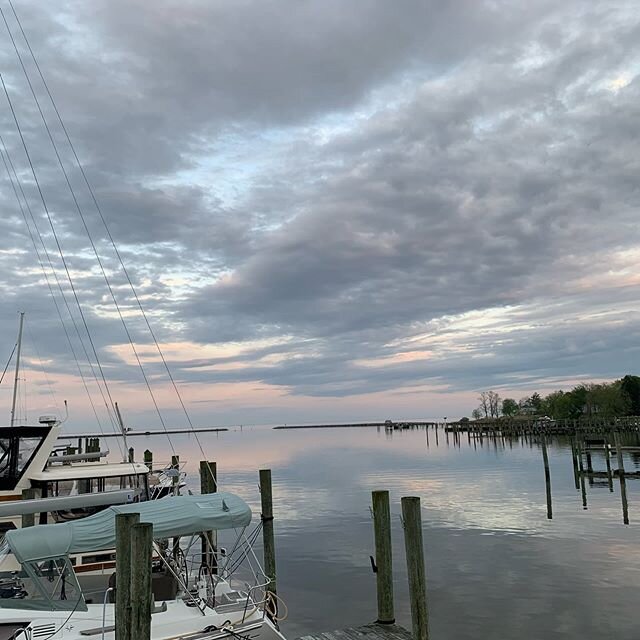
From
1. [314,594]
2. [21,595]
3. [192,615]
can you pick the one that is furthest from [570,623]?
[21,595]

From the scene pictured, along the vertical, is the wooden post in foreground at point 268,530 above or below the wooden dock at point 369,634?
above

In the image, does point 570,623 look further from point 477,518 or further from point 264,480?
point 477,518

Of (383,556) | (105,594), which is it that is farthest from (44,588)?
(383,556)

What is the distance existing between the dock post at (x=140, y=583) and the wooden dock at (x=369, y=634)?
13.9 feet

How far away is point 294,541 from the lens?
89.7 feet

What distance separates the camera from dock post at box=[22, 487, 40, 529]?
59.4 feet

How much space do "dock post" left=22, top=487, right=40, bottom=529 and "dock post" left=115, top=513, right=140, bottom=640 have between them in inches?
429

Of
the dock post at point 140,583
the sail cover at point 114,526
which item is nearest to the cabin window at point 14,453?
the sail cover at point 114,526

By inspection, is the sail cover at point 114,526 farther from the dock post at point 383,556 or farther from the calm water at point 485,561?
the calm water at point 485,561

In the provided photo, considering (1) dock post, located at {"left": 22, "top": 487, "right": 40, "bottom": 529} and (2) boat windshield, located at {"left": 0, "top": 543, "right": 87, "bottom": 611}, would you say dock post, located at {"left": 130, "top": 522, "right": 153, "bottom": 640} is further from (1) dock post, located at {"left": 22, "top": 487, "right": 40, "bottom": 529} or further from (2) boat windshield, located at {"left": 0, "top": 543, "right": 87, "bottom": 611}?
(1) dock post, located at {"left": 22, "top": 487, "right": 40, "bottom": 529}

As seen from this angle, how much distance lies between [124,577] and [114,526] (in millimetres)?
2604

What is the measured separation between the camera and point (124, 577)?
8664mm

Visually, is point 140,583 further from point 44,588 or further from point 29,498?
point 29,498

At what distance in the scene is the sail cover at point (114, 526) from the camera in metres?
10.5
